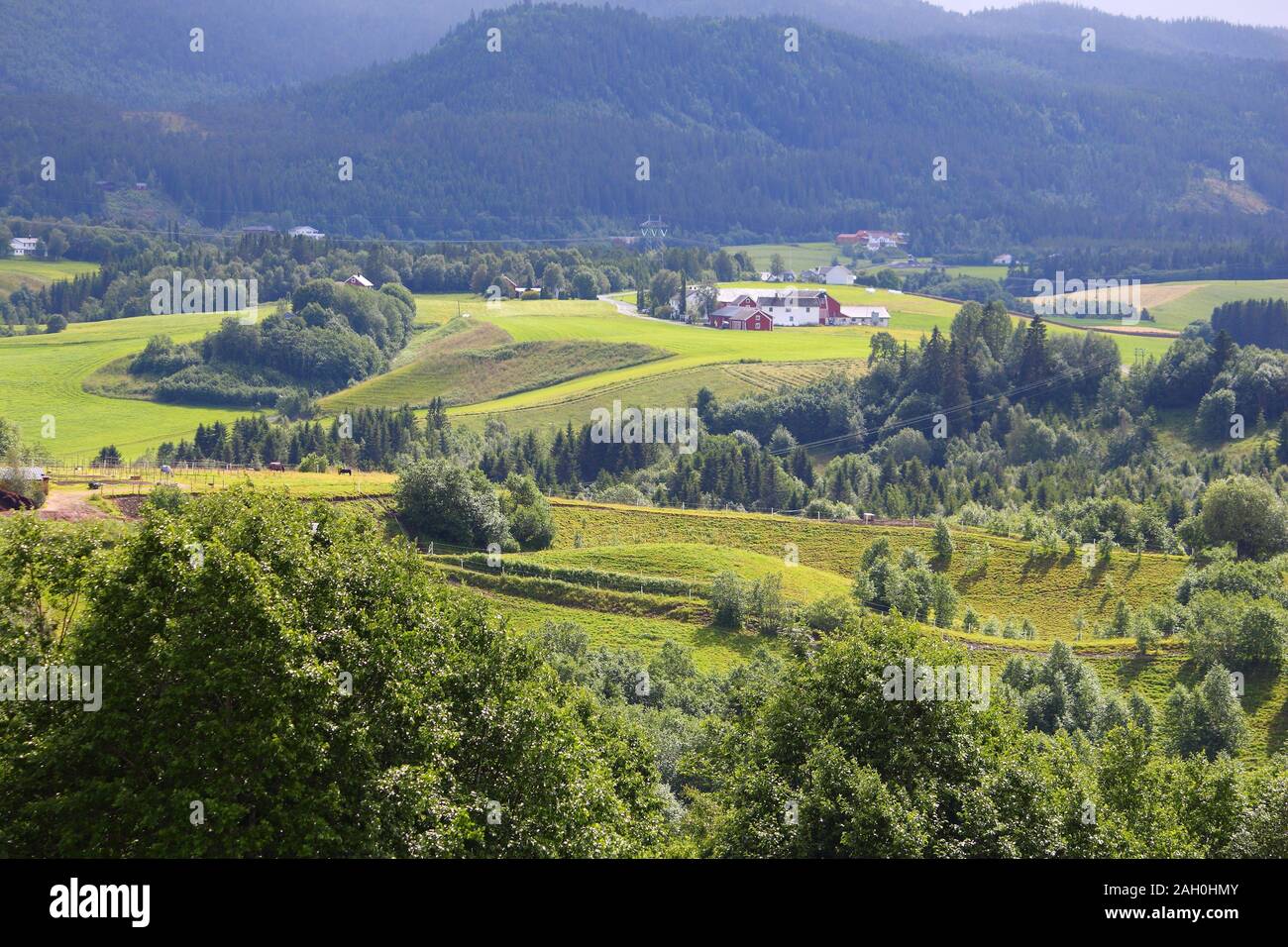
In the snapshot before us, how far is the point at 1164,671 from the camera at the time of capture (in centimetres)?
A: 8250

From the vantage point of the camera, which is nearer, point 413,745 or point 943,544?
point 413,745

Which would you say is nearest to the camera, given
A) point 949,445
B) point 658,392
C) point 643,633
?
point 643,633

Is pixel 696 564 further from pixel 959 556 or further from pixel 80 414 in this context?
pixel 80 414

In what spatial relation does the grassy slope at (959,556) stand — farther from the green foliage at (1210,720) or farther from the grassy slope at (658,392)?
the grassy slope at (658,392)

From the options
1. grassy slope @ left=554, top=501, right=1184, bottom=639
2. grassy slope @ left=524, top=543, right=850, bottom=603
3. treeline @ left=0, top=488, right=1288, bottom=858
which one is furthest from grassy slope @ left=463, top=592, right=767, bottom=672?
treeline @ left=0, top=488, right=1288, bottom=858

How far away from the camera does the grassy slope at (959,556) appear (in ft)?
333

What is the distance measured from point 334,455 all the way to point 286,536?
122839mm

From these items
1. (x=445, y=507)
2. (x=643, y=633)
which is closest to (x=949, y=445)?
(x=445, y=507)

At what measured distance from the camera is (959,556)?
4358 inches

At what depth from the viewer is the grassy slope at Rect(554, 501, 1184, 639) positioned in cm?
10138

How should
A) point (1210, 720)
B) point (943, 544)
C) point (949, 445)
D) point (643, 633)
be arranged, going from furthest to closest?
point (949, 445), point (943, 544), point (643, 633), point (1210, 720)

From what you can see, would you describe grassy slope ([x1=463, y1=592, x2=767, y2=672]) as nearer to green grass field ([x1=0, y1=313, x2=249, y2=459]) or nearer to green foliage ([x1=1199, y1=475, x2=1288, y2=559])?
green foliage ([x1=1199, y1=475, x2=1288, y2=559])

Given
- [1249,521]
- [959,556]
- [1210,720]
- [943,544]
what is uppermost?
[1249,521]
